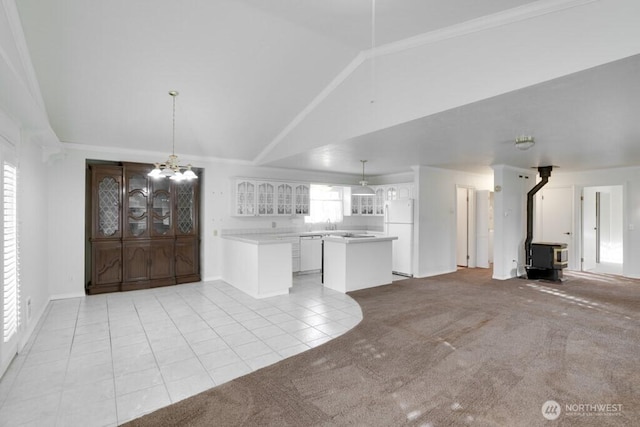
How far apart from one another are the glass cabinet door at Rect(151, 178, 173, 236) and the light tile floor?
45.6 inches

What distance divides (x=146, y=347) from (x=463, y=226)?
7.23 metres

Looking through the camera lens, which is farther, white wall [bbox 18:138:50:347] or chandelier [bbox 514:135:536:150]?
chandelier [bbox 514:135:536:150]

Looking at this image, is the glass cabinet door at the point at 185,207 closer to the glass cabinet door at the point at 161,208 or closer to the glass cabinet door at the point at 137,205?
the glass cabinet door at the point at 161,208

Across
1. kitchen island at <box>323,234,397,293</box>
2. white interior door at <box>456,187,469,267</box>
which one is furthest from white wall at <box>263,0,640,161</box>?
white interior door at <box>456,187,469,267</box>

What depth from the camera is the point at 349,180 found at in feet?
27.5

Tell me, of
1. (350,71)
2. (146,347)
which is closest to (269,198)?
(350,71)

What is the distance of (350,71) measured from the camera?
3809 mm

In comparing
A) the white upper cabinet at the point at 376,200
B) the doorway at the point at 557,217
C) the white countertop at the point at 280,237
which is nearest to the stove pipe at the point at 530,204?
the doorway at the point at 557,217

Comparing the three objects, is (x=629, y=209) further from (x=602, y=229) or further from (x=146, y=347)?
(x=146, y=347)

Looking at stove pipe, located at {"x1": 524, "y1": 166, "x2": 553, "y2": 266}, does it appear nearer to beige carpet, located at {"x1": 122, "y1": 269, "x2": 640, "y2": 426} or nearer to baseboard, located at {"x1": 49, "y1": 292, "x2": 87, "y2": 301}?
beige carpet, located at {"x1": 122, "y1": 269, "x2": 640, "y2": 426}

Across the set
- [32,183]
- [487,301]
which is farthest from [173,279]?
[487,301]

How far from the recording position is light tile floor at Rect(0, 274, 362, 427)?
2262 millimetres

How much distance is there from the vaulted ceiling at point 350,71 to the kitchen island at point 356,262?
5.15 feet

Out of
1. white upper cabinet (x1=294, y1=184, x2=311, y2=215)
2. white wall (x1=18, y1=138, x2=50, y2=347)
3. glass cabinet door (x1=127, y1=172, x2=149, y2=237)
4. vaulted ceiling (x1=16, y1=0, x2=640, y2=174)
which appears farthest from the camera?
white upper cabinet (x1=294, y1=184, x2=311, y2=215)
